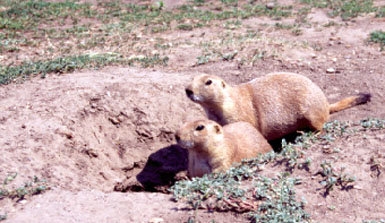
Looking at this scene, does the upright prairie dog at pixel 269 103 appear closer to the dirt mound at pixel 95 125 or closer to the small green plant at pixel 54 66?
the dirt mound at pixel 95 125

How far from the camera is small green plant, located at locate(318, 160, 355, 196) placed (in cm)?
379

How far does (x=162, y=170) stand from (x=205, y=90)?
4.35ft

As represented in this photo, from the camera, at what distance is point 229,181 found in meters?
3.92

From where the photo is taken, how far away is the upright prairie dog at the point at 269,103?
17.8 ft

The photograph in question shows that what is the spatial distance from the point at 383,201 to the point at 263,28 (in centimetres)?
669

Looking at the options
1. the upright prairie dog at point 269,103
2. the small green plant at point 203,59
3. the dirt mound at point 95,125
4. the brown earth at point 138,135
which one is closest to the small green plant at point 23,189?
the brown earth at point 138,135

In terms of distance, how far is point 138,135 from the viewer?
5.96m

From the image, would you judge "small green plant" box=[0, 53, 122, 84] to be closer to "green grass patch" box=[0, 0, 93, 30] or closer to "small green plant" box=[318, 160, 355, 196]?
"green grass patch" box=[0, 0, 93, 30]

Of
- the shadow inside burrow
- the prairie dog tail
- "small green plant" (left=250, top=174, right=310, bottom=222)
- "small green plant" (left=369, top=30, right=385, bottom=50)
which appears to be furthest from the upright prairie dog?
"small green plant" (left=369, top=30, right=385, bottom=50)

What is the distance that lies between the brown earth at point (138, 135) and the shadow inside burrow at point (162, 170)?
15 mm

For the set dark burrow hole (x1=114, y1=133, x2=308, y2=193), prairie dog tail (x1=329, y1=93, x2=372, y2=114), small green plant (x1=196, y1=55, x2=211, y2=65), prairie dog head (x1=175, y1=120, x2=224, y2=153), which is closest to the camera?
prairie dog head (x1=175, y1=120, x2=224, y2=153)

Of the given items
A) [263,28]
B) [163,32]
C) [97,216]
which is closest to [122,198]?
[97,216]

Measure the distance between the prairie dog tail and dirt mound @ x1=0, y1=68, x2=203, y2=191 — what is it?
77.2 inches

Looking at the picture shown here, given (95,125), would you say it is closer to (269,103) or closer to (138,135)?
(138,135)
